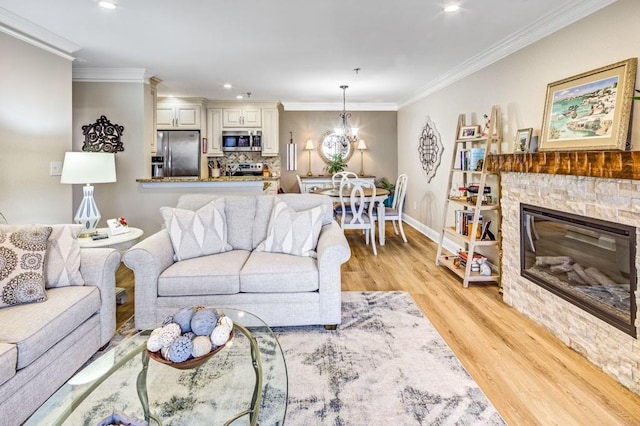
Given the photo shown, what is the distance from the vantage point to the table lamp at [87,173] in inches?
115

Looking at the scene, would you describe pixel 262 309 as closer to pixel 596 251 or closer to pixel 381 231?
pixel 596 251

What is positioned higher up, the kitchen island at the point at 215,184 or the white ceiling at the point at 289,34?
the white ceiling at the point at 289,34

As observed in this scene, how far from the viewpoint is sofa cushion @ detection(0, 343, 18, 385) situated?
145 cm

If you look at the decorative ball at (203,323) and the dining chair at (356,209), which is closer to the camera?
the decorative ball at (203,323)

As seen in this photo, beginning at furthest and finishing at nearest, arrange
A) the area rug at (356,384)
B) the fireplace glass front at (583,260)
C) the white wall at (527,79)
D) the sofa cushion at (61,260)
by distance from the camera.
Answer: the white wall at (527,79) → the sofa cushion at (61,260) → the fireplace glass front at (583,260) → the area rug at (356,384)

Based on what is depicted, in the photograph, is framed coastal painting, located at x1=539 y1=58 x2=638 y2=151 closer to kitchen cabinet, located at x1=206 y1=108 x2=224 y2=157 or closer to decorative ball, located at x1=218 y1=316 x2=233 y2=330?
decorative ball, located at x1=218 y1=316 x2=233 y2=330

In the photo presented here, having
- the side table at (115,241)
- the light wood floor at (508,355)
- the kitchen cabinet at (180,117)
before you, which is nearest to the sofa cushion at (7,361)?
the side table at (115,241)

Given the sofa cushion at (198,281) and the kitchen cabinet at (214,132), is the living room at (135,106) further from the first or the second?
the kitchen cabinet at (214,132)

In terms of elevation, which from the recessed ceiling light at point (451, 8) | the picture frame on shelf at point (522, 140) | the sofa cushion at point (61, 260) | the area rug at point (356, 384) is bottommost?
the area rug at point (356, 384)

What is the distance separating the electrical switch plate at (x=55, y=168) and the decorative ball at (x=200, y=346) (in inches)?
119

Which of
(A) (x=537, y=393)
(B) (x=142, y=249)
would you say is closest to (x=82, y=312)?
(B) (x=142, y=249)

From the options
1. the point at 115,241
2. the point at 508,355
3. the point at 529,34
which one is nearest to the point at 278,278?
the point at 115,241

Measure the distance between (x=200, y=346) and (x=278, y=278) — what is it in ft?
3.80

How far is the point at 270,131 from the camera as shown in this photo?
6.75m
